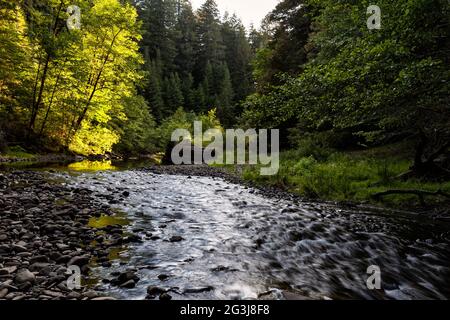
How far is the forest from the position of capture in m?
6.79

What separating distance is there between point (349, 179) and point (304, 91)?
5.69m

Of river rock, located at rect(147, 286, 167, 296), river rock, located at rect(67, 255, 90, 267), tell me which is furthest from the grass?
river rock, located at rect(67, 255, 90, 267)

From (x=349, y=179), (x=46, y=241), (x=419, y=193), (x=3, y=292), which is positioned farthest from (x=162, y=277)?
(x=349, y=179)

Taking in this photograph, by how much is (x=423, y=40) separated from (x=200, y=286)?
Answer: 6243 millimetres

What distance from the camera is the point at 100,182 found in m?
11.5

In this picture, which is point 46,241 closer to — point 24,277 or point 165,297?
point 24,277

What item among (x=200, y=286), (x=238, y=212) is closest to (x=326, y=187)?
(x=238, y=212)

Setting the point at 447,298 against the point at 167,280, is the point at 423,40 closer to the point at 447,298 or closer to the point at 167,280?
the point at 447,298

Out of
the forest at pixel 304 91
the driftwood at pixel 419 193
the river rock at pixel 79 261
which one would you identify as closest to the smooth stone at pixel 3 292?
the river rock at pixel 79 261

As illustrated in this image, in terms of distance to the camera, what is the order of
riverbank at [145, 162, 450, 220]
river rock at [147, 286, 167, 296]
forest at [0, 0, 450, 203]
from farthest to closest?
riverbank at [145, 162, 450, 220]
forest at [0, 0, 450, 203]
river rock at [147, 286, 167, 296]

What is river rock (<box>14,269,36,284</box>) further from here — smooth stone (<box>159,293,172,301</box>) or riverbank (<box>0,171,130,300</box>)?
smooth stone (<box>159,293,172,301</box>)

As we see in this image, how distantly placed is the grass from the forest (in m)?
0.06

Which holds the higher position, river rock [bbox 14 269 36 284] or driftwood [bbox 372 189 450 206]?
driftwood [bbox 372 189 450 206]

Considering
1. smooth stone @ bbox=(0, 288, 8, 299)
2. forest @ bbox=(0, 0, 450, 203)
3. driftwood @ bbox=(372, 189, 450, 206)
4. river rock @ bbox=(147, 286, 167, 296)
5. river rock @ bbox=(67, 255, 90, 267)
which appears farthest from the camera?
driftwood @ bbox=(372, 189, 450, 206)
